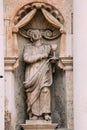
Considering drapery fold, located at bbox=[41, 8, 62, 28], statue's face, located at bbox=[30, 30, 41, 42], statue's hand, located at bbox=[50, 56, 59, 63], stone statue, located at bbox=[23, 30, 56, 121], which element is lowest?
stone statue, located at bbox=[23, 30, 56, 121]

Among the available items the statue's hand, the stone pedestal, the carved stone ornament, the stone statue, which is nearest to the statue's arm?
the stone statue

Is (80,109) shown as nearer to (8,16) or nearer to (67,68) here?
(67,68)

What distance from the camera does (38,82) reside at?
464 inches

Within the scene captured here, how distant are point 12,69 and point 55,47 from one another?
81 centimetres

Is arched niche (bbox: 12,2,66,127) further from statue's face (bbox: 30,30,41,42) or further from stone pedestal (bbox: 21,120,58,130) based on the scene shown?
stone pedestal (bbox: 21,120,58,130)

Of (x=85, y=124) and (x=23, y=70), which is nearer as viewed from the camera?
(x=85, y=124)

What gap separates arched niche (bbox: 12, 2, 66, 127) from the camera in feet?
39.1

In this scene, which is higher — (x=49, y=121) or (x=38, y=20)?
(x=38, y=20)

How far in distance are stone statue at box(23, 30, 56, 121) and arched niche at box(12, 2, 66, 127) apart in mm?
197

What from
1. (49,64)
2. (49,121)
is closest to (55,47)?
(49,64)

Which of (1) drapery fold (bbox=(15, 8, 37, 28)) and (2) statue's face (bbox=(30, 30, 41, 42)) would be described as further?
(2) statue's face (bbox=(30, 30, 41, 42))

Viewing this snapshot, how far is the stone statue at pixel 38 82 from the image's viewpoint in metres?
11.8

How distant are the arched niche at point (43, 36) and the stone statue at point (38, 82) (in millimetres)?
197

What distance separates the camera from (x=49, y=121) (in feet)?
38.7
